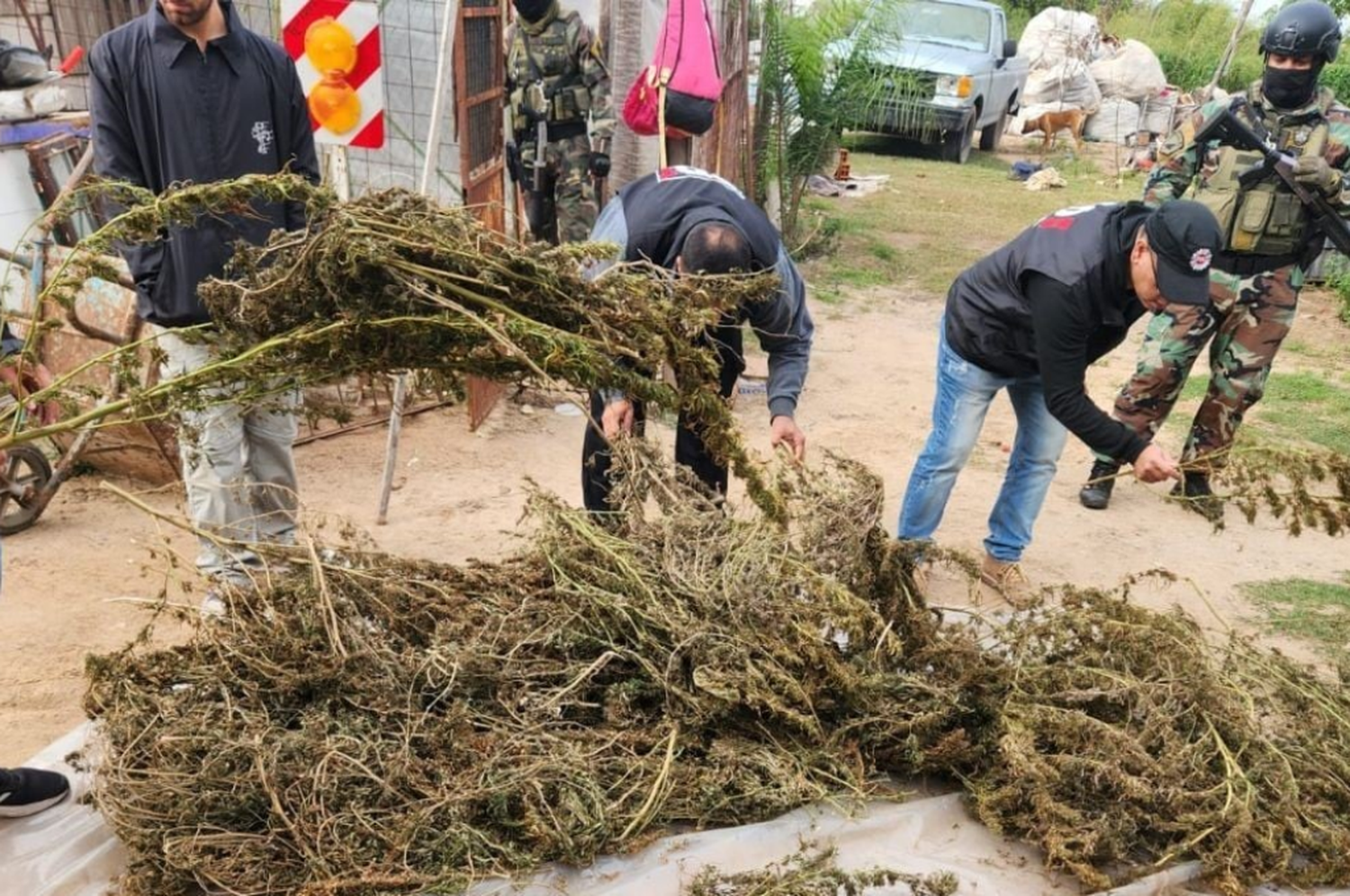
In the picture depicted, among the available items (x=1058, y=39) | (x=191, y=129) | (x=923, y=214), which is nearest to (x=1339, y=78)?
(x=1058, y=39)

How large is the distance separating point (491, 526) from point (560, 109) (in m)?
3.24

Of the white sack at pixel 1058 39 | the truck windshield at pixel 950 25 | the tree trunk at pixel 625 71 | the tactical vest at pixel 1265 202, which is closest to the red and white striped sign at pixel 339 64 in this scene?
the tree trunk at pixel 625 71

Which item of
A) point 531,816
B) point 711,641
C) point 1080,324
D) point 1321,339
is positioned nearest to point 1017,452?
point 1080,324

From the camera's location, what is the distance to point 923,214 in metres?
11.9

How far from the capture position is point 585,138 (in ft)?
22.9

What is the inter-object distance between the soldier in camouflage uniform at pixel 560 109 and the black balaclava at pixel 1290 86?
3523 millimetres

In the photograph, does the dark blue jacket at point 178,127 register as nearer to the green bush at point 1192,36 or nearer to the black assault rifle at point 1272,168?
the black assault rifle at point 1272,168

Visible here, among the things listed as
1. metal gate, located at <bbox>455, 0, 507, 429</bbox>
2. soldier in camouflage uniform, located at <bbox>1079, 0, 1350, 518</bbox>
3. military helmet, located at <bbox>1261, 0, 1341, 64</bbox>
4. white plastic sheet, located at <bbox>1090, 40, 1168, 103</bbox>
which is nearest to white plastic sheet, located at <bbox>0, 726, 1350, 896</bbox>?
soldier in camouflage uniform, located at <bbox>1079, 0, 1350, 518</bbox>

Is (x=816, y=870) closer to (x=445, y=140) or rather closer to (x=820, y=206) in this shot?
(x=445, y=140)

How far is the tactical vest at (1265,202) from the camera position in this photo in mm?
4781

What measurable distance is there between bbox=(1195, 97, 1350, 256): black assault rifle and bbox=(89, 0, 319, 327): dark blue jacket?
12.7 feet

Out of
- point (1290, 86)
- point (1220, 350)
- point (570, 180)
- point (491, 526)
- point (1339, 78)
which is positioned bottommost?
point (491, 526)

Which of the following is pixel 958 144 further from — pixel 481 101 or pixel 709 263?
pixel 709 263

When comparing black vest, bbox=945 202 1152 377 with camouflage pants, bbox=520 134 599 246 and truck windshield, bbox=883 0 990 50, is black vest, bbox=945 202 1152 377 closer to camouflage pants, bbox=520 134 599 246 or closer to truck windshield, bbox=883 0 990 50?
camouflage pants, bbox=520 134 599 246
